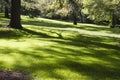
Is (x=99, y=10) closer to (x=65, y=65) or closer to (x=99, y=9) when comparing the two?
(x=99, y=9)

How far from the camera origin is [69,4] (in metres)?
35.9

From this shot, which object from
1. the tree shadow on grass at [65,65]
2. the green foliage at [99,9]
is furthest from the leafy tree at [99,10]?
the tree shadow on grass at [65,65]

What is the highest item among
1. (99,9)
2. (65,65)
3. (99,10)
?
(99,9)

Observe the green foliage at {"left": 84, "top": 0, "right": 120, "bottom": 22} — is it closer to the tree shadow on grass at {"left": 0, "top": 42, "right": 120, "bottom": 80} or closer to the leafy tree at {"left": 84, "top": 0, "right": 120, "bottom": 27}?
the leafy tree at {"left": 84, "top": 0, "right": 120, "bottom": 27}

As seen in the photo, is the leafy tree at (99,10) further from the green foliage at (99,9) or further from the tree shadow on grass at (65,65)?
the tree shadow on grass at (65,65)

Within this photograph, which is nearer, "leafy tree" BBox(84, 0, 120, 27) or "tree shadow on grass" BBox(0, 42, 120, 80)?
"tree shadow on grass" BBox(0, 42, 120, 80)

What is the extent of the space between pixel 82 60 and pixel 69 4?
20.4 metres

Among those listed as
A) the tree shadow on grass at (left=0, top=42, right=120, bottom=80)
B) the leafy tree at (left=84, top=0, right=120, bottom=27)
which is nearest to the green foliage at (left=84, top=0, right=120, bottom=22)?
the leafy tree at (left=84, top=0, right=120, bottom=27)

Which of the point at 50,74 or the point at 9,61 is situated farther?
the point at 9,61

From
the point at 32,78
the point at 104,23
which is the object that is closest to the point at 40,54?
the point at 32,78

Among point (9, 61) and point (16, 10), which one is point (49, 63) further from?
point (16, 10)

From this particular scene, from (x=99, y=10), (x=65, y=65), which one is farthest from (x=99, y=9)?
(x=65, y=65)

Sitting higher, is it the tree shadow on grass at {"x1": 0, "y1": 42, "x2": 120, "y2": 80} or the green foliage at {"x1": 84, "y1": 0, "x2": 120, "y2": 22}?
the green foliage at {"x1": 84, "y1": 0, "x2": 120, "y2": 22}

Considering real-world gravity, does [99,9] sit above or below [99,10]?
above
